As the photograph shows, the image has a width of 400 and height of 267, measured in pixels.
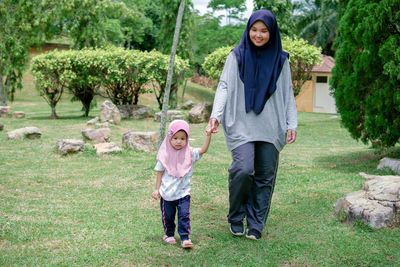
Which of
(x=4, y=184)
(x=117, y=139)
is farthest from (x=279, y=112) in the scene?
(x=117, y=139)

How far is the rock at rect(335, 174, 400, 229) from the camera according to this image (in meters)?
4.05

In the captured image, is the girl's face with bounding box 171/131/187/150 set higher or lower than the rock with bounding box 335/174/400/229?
higher

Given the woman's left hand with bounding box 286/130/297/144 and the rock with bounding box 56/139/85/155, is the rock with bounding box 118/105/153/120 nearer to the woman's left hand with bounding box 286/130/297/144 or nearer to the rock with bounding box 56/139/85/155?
the rock with bounding box 56/139/85/155

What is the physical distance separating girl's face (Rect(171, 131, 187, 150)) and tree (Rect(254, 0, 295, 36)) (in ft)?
51.3

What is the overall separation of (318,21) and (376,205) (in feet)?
97.1

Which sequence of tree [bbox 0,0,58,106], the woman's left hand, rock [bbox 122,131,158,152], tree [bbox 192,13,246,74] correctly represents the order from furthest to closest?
tree [bbox 192,13,246,74] < tree [bbox 0,0,58,106] < rock [bbox 122,131,158,152] < the woman's left hand

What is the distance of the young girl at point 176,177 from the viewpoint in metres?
3.66

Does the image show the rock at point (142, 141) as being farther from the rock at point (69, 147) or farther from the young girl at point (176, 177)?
the young girl at point (176, 177)

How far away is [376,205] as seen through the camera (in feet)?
13.6

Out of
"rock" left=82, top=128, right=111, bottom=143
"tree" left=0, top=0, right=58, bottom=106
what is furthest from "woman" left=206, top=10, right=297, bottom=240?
"tree" left=0, top=0, right=58, bottom=106

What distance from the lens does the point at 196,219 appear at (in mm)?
4551

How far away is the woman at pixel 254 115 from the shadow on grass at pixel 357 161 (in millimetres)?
3349

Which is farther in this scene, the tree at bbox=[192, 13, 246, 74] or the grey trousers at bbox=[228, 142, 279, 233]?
the tree at bbox=[192, 13, 246, 74]

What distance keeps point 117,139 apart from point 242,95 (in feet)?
24.6
